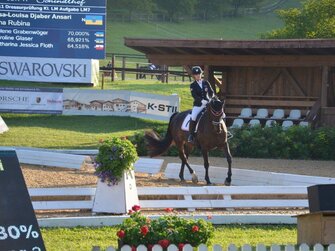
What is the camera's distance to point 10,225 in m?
9.70

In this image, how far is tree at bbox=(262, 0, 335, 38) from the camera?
42.6 meters

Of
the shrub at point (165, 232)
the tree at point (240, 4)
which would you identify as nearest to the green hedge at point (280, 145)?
the shrub at point (165, 232)

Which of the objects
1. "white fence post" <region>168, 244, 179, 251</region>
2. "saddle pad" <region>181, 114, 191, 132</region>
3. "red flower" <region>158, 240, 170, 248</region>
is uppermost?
"white fence post" <region>168, 244, 179, 251</region>

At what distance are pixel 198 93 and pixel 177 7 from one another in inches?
2451

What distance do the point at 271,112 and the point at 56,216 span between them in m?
16.6

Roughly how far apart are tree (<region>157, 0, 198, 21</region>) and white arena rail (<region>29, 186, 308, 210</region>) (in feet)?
210

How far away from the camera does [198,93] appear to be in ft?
69.1

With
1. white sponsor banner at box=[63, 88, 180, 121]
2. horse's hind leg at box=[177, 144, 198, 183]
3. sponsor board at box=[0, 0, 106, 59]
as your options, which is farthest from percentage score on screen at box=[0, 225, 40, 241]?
sponsor board at box=[0, 0, 106, 59]

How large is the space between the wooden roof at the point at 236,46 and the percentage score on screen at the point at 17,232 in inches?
769

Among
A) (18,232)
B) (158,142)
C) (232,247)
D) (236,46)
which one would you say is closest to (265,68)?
(236,46)

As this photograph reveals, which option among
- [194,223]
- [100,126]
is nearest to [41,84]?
[100,126]

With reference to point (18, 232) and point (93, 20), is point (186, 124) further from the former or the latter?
point (93, 20)

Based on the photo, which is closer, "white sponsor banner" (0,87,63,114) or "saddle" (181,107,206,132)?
"saddle" (181,107,206,132)

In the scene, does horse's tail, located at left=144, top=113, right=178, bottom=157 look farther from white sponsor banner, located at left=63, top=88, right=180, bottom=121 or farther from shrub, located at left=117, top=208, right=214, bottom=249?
white sponsor banner, located at left=63, top=88, right=180, bottom=121
